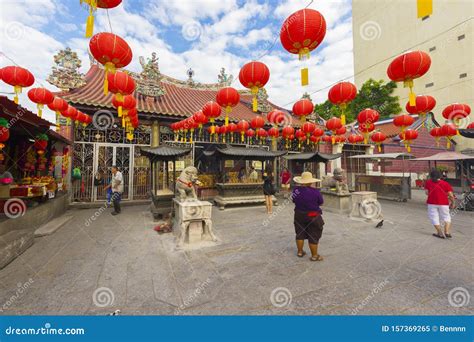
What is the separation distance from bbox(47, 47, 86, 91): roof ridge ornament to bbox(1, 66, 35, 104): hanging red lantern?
4044mm

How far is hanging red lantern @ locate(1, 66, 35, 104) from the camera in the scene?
4781mm

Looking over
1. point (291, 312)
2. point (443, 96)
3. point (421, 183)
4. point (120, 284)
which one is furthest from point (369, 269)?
point (443, 96)

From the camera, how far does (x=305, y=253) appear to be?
397cm

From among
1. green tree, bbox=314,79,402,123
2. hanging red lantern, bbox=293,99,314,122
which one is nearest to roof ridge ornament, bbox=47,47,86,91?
hanging red lantern, bbox=293,99,314,122

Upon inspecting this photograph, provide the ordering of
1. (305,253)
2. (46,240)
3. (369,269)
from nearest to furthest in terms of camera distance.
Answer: (369,269), (305,253), (46,240)

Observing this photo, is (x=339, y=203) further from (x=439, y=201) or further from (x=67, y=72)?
(x=67, y=72)

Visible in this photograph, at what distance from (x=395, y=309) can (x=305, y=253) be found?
5.42 ft

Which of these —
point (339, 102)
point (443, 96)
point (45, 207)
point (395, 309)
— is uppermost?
point (443, 96)

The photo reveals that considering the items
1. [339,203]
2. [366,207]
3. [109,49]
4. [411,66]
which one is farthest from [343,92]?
[109,49]

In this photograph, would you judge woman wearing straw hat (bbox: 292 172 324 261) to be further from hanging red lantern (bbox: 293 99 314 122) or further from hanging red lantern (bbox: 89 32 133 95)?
hanging red lantern (bbox: 89 32 133 95)

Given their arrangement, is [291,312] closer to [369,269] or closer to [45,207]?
[369,269]

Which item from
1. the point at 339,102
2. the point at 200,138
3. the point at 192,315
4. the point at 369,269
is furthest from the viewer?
the point at 200,138

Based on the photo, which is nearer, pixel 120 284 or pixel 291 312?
pixel 291 312

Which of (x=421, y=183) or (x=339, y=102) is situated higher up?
(x=339, y=102)
